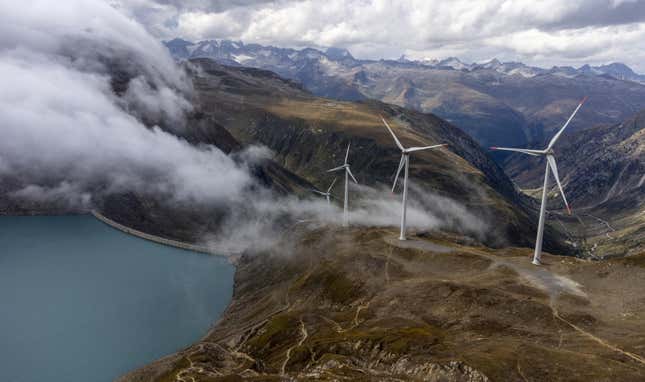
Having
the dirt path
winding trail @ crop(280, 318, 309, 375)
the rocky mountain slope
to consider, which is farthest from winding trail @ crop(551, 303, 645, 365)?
winding trail @ crop(280, 318, 309, 375)

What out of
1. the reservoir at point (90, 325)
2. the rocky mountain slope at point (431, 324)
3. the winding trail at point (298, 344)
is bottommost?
the reservoir at point (90, 325)

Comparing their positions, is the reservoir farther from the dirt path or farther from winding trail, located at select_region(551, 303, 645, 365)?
winding trail, located at select_region(551, 303, 645, 365)

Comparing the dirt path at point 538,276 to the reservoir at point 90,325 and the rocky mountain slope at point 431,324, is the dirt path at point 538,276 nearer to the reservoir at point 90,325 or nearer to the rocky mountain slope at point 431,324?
the rocky mountain slope at point 431,324

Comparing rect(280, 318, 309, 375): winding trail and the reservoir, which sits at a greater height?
rect(280, 318, 309, 375): winding trail

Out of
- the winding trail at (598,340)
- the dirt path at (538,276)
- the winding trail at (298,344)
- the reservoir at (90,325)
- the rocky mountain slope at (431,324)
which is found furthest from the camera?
the reservoir at (90,325)

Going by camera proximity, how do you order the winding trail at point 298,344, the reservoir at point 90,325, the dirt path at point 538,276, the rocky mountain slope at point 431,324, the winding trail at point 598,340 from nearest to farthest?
1. the winding trail at point 598,340
2. the rocky mountain slope at point 431,324
3. the winding trail at point 298,344
4. the dirt path at point 538,276
5. the reservoir at point 90,325

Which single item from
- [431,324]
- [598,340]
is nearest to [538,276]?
[431,324]

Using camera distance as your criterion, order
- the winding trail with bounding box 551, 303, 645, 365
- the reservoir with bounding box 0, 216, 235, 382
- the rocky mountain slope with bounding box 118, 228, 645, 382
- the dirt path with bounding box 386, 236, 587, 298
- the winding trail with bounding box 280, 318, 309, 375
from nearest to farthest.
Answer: the winding trail with bounding box 551, 303, 645, 365, the rocky mountain slope with bounding box 118, 228, 645, 382, the winding trail with bounding box 280, 318, 309, 375, the dirt path with bounding box 386, 236, 587, 298, the reservoir with bounding box 0, 216, 235, 382

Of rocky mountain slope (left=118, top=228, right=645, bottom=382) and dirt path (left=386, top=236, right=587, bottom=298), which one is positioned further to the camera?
dirt path (left=386, top=236, right=587, bottom=298)

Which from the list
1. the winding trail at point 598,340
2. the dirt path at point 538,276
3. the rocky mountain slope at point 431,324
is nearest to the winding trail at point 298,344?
the rocky mountain slope at point 431,324
